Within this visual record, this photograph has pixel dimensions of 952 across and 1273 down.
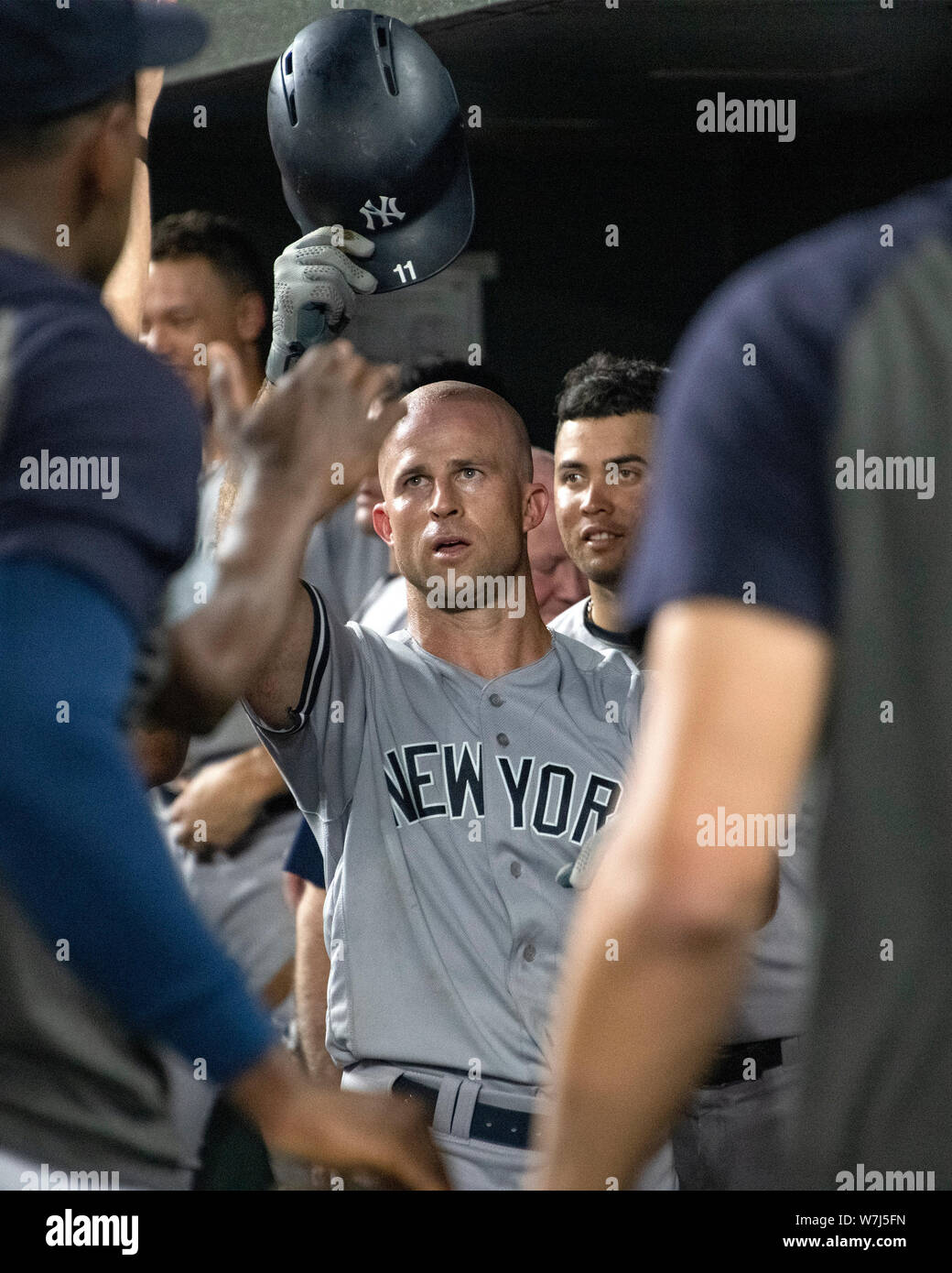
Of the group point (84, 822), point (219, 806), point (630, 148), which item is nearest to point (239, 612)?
point (84, 822)

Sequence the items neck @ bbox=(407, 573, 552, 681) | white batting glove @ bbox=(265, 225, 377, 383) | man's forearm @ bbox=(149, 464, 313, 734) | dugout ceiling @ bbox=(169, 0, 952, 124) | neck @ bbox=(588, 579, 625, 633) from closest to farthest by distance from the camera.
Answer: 1. man's forearm @ bbox=(149, 464, 313, 734)
2. white batting glove @ bbox=(265, 225, 377, 383)
3. neck @ bbox=(407, 573, 552, 681)
4. neck @ bbox=(588, 579, 625, 633)
5. dugout ceiling @ bbox=(169, 0, 952, 124)

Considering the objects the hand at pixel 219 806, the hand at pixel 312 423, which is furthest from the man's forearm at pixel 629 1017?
the hand at pixel 219 806

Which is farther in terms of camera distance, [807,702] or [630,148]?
[630,148]

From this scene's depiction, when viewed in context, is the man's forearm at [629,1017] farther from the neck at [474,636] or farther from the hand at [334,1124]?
the neck at [474,636]

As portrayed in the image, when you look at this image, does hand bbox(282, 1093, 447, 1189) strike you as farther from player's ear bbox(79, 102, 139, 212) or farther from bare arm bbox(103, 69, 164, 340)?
bare arm bbox(103, 69, 164, 340)

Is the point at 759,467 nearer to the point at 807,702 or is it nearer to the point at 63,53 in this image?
the point at 807,702

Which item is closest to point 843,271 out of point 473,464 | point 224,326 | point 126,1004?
point 126,1004

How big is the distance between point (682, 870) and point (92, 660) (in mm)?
381

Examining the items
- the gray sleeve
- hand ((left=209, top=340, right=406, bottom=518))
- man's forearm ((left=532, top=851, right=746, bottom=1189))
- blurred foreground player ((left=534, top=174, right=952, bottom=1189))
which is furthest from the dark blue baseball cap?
the gray sleeve

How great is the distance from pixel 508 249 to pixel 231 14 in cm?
113

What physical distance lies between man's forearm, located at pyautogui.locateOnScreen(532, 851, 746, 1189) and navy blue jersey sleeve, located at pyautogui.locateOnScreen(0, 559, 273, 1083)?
244mm

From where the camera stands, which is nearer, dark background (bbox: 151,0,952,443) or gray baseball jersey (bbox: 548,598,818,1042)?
gray baseball jersey (bbox: 548,598,818,1042)

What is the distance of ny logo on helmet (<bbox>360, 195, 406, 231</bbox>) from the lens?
6.89ft

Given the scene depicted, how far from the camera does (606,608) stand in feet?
8.75
